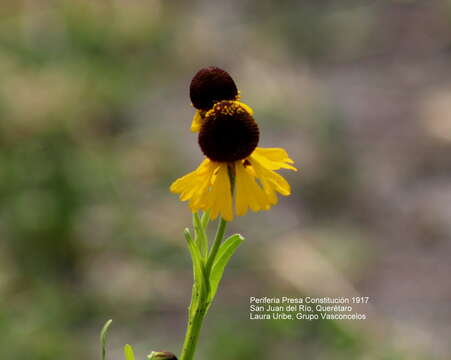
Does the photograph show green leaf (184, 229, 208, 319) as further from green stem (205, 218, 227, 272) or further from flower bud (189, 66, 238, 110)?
flower bud (189, 66, 238, 110)

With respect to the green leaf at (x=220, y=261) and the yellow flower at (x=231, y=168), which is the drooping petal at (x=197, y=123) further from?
the green leaf at (x=220, y=261)

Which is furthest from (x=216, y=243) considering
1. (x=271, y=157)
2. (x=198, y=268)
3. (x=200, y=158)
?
(x=200, y=158)

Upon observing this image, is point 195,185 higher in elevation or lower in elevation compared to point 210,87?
lower

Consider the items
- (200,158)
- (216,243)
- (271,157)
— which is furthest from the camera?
(200,158)

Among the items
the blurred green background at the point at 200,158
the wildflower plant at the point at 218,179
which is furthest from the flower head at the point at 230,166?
the blurred green background at the point at 200,158

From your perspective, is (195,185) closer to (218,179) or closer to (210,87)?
(218,179)

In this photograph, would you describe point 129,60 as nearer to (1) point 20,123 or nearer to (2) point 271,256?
(1) point 20,123

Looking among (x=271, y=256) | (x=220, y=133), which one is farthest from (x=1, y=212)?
(x=220, y=133)

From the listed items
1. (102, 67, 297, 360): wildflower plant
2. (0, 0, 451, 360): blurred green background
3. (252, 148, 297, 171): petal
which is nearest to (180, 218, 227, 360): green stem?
(102, 67, 297, 360): wildflower plant
